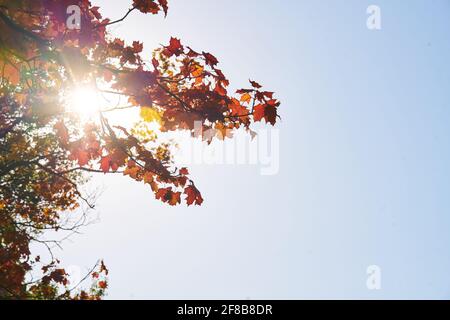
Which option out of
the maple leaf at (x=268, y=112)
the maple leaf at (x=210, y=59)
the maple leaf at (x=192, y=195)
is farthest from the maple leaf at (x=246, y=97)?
the maple leaf at (x=192, y=195)

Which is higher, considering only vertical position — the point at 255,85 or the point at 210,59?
the point at 210,59

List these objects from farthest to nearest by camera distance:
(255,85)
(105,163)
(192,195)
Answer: (105,163) → (192,195) → (255,85)

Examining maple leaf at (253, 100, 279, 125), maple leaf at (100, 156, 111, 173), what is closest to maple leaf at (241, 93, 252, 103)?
maple leaf at (253, 100, 279, 125)

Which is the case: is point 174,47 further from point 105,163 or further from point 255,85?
point 105,163

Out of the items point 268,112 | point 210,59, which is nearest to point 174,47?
point 210,59

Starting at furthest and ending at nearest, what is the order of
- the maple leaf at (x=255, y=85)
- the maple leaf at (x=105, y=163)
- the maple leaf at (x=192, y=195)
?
the maple leaf at (x=105, y=163) → the maple leaf at (x=192, y=195) → the maple leaf at (x=255, y=85)

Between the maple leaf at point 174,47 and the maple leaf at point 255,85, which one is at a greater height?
the maple leaf at point 174,47

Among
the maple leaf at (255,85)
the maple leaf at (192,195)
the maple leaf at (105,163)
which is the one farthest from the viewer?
the maple leaf at (105,163)

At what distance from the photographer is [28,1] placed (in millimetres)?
3307

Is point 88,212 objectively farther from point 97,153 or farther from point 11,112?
point 97,153

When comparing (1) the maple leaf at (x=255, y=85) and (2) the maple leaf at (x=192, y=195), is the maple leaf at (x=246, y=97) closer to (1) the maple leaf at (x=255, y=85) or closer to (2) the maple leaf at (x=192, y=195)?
(1) the maple leaf at (x=255, y=85)

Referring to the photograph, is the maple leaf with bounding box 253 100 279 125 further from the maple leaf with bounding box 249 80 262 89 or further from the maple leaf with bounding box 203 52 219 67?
the maple leaf with bounding box 203 52 219 67

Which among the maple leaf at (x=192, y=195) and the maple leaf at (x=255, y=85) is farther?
the maple leaf at (x=192, y=195)
